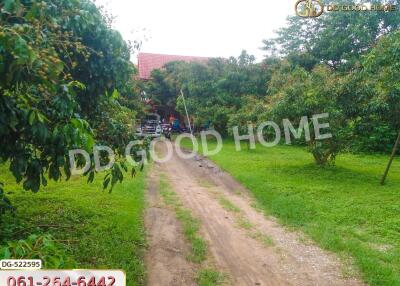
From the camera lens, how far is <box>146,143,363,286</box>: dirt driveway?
501cm

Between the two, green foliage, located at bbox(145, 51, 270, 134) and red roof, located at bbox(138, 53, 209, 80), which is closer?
green foliage, located at bbox(145, 51, 270, 134)

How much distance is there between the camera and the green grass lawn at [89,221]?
5207mm

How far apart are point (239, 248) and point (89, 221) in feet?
8.94

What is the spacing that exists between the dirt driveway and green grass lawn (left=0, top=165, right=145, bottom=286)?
279mm

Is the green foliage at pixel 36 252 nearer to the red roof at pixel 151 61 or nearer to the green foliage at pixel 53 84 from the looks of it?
the green foliage at pixel 53 84

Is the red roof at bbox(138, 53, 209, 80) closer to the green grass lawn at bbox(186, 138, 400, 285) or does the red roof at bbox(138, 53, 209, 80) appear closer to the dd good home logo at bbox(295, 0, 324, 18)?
the green grass lawn at bbox(186, 138, 400, 285)

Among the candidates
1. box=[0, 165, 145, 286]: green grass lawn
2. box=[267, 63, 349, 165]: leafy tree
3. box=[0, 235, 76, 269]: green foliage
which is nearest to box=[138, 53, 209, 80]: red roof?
box=[267, 63, 349, 165]: leafy tree

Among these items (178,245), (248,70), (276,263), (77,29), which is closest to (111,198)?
(178,245)

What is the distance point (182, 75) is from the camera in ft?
74.2

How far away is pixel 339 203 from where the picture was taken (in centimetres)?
821

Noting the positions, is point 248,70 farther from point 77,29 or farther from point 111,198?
point 77,29

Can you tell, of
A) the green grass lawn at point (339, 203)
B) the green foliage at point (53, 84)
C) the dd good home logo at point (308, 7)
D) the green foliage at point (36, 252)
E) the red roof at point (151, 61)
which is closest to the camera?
the green foliage at point (36, 252)

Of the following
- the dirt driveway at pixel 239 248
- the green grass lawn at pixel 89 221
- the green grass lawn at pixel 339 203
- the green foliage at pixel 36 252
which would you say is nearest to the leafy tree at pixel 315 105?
the green grass lawn at pixel 339 203

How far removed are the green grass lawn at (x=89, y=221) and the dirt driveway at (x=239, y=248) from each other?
28 centimetres
